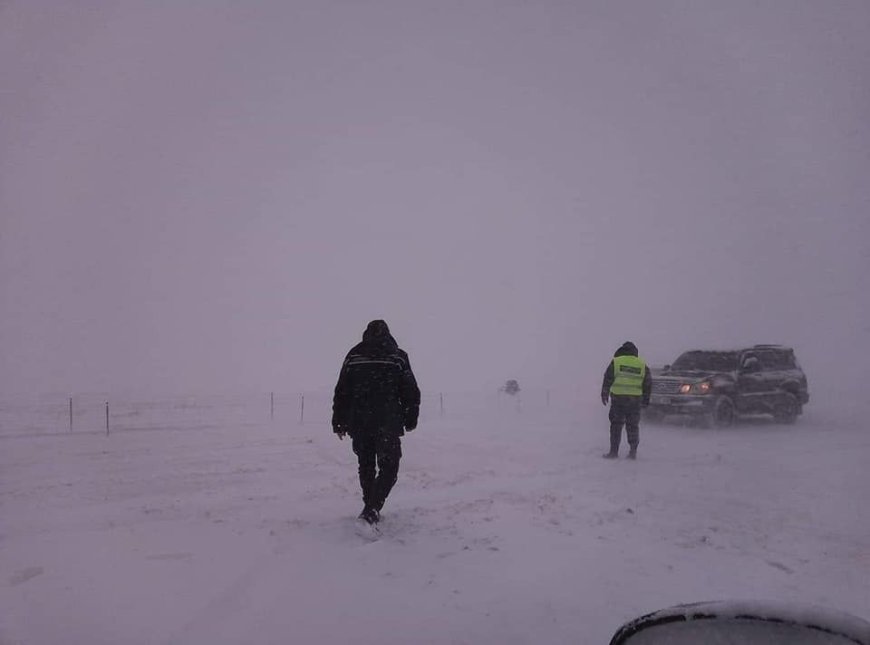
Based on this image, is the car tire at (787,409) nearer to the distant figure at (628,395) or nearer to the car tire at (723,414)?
the car tire at (723,414)

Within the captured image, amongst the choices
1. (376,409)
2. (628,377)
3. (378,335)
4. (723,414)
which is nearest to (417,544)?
(376,409)

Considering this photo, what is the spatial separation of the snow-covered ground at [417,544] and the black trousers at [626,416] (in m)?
0.50

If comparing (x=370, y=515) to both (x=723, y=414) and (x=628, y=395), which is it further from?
(x=723, y=414)

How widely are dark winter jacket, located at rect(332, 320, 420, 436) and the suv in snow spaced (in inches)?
402

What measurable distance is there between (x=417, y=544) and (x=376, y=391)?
59.8 inches

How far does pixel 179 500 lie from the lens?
6938 millimetres

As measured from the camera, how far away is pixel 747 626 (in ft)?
4.82

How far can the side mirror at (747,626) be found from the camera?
1.37 m

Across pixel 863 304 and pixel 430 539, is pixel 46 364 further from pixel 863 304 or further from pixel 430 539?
pixel 863 304

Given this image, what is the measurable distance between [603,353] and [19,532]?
6445cm

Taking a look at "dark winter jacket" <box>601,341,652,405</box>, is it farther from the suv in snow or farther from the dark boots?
the dark boots

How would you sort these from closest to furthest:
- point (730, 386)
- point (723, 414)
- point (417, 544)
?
point (417, 544), point (723, 414), point (730, 386)

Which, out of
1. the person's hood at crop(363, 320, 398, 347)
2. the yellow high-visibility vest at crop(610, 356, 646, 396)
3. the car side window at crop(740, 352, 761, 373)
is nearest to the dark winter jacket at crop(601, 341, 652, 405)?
the yellow high-visibility vest at crop(610, 356, 646, 396)

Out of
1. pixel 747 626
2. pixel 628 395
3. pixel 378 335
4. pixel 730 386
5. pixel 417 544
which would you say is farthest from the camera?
pixel 730 386
